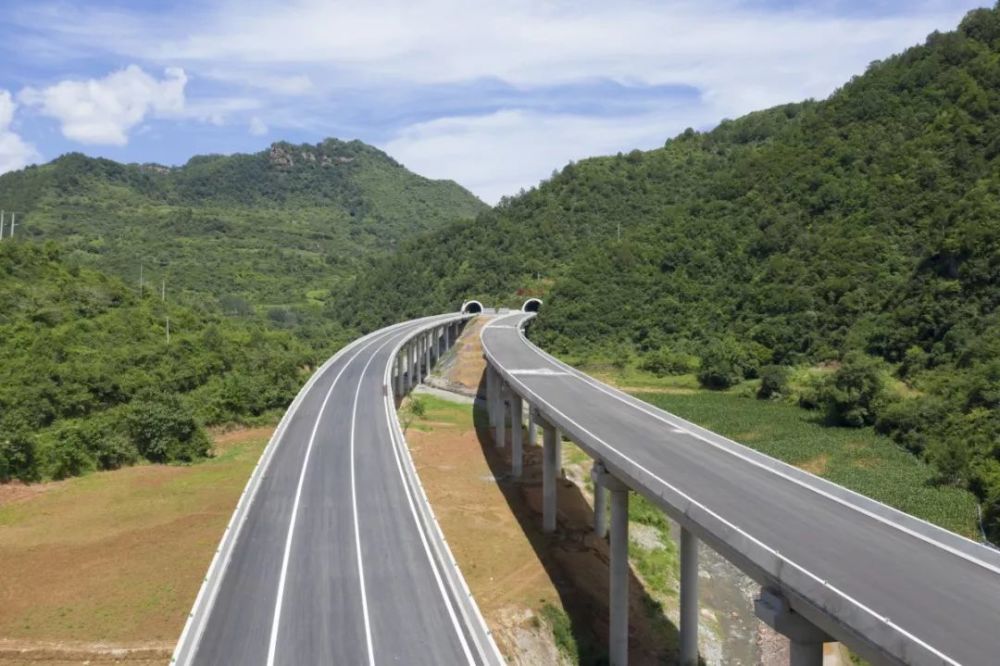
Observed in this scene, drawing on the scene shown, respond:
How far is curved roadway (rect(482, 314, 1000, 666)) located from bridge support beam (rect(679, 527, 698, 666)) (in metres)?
2.93

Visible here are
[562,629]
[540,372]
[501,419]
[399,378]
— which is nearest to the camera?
[562,629]

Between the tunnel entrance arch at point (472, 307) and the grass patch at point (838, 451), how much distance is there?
51566 mm

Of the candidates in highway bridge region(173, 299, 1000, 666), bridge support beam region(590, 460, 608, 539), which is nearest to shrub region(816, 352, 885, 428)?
highway bridge region(173, 299, 1000, 666)

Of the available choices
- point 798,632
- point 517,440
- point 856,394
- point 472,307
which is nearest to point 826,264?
point 856,394

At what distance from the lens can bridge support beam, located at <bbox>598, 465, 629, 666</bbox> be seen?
27.3 meters

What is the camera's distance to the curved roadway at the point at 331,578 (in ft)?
65.2

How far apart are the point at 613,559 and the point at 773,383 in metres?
47.7

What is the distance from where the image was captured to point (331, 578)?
24.3 m

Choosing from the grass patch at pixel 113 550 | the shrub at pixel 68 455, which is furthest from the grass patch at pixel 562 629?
the shrub at pixel 68 455

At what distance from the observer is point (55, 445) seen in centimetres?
4469

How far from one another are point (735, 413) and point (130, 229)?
16615cm

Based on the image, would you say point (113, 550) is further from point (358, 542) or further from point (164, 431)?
point (164, 431)

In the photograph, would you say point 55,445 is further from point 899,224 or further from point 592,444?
point 899,224

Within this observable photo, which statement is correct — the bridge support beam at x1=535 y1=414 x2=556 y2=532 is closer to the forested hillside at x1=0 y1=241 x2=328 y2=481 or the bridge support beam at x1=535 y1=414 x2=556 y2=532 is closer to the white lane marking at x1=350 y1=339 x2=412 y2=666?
the white lane marking at x1=350 y1=339 x2=412 y2=666
